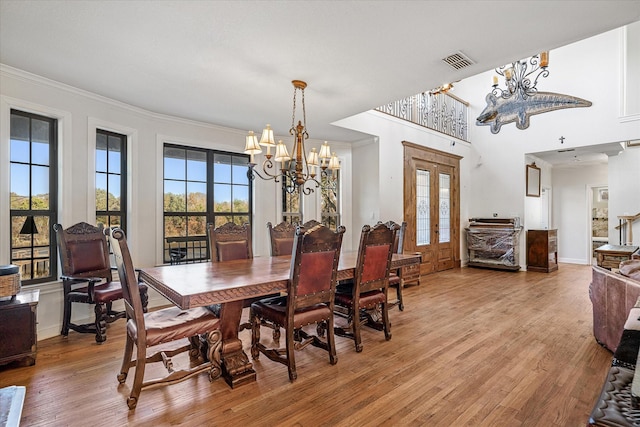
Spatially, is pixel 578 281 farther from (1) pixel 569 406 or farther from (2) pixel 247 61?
(2) pixel 247 61

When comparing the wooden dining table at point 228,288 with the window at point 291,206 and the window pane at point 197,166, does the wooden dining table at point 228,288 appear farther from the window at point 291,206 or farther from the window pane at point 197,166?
the window at point 291,206

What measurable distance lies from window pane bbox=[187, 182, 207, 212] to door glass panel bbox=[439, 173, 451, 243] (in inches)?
189

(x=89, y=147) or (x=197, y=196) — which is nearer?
(x=89, y=147)

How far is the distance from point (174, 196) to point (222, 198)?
0.71 meters

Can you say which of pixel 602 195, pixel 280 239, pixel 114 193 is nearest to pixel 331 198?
pixel 280 239

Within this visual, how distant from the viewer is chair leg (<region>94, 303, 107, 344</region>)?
3078 millimetres

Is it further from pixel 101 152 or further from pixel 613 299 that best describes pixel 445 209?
pixel 101 152

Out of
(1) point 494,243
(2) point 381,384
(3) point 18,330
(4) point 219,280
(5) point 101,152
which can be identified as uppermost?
(5) point 101,152

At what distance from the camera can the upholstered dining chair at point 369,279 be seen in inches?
113

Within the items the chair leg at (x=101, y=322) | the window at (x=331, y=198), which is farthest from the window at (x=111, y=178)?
the window at (x=331, y=198)

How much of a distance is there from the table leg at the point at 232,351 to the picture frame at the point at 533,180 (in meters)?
7.00

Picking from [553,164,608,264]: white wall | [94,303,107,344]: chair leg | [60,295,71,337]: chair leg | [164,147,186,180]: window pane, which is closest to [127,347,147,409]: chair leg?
[94,303,107,344]: chair leg

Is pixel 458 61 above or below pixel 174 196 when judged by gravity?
above

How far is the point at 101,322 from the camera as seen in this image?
3.15 m
